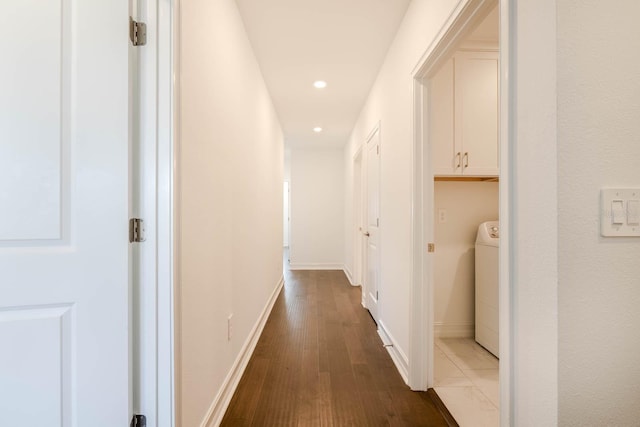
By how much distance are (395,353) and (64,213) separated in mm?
2184

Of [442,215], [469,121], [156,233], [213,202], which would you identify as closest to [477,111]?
[469,121]

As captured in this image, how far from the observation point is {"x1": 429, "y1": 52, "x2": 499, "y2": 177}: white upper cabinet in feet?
7.86

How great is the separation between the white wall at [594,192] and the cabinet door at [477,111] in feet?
5.30

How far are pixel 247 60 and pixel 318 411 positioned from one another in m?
2.51

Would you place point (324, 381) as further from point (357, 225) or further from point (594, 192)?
point (357, 225)

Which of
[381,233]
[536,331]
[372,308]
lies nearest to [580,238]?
[536,331]

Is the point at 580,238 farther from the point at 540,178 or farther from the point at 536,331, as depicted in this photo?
the point at 536,331

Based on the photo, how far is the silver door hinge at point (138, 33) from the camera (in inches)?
41.8

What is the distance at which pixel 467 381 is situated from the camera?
6.47 feet

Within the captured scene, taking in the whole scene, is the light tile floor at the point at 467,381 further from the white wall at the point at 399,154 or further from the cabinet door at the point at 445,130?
the cabinet door at the point at 445,130

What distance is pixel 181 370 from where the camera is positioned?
3.74ft

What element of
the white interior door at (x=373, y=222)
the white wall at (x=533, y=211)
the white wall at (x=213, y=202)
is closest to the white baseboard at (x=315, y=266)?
the white interior door at (x=373, y=222)

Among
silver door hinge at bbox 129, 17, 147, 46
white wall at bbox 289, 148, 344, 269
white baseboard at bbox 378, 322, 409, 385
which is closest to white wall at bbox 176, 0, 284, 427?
silver door hinge at bbox 129, 17, 147, 46

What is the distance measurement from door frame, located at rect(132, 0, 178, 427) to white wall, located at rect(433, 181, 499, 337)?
7.39ft
